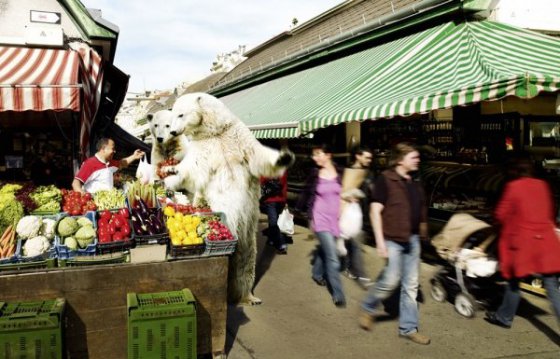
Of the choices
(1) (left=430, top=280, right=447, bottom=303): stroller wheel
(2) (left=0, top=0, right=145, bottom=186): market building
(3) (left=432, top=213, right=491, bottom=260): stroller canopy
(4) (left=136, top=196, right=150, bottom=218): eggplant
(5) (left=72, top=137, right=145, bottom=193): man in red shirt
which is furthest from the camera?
(2) (left=0, top=0, right=145, bottom=186): market building

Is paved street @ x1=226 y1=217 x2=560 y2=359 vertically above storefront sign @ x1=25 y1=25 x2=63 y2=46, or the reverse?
storefront sign @ x1=25 y1=25 x2=63 y2=46

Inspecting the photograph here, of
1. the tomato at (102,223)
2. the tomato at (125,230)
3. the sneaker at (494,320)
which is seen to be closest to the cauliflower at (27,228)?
the tomato at (102,223)

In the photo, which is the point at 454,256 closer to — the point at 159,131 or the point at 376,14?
the point at 159,131

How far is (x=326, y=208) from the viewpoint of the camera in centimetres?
573

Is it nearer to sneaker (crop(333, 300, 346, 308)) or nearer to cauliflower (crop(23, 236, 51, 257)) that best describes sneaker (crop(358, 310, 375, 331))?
sneaker (crop(333, 300, 346, 308))

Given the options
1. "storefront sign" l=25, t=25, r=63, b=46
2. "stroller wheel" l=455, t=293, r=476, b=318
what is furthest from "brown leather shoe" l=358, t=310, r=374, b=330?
"storefront sign" l=25, t=25, r=63, b=46

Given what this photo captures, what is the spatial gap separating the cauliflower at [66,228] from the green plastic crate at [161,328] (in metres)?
0.99

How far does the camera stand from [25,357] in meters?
3.55

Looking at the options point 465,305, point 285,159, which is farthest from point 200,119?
point 465,305

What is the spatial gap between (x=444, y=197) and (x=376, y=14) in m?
4.58

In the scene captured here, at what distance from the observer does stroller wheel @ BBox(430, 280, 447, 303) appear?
589cm

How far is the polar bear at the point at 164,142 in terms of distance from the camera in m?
7.50

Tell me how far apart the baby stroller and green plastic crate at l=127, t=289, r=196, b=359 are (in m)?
2.96

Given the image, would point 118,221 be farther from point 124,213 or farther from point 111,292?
point 111,292
